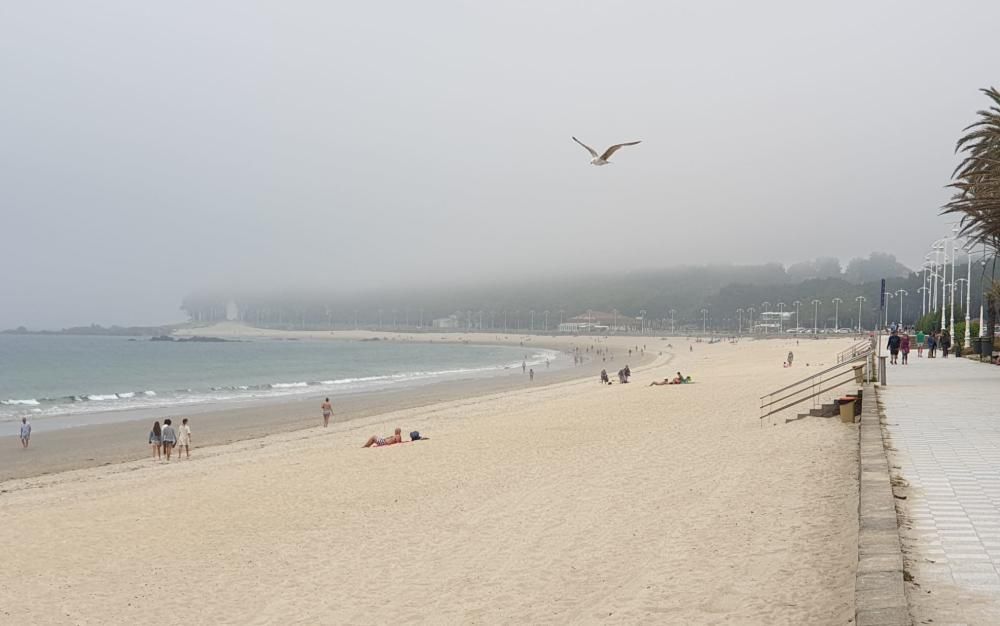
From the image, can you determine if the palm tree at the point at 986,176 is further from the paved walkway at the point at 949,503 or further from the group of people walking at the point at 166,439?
the group of people walking at the point at 166,439

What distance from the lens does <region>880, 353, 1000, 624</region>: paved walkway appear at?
530 cm

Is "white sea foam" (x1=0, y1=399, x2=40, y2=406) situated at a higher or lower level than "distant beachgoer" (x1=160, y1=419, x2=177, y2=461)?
lower

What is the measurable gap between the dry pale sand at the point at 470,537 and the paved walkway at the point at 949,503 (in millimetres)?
664

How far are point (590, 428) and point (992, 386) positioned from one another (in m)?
9.53

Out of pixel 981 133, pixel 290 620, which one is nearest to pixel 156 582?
pixel 290 620

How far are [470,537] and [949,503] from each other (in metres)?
4.94

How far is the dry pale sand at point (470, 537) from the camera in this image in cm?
736

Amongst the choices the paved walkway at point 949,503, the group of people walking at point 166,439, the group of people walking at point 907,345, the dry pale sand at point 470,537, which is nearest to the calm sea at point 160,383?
the group of people walking at point 166,439

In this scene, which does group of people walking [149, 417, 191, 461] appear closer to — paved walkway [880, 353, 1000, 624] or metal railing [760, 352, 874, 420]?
metal railing [760, 352, 874, 420]

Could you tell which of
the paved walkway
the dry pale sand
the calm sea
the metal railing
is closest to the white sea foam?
the calm sea

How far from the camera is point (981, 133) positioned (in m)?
23.9

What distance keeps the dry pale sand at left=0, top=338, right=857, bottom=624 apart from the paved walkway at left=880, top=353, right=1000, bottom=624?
0.66 metres

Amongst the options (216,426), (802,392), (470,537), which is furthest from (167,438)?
(802,392)

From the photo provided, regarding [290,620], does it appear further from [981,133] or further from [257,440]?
[981,133]
